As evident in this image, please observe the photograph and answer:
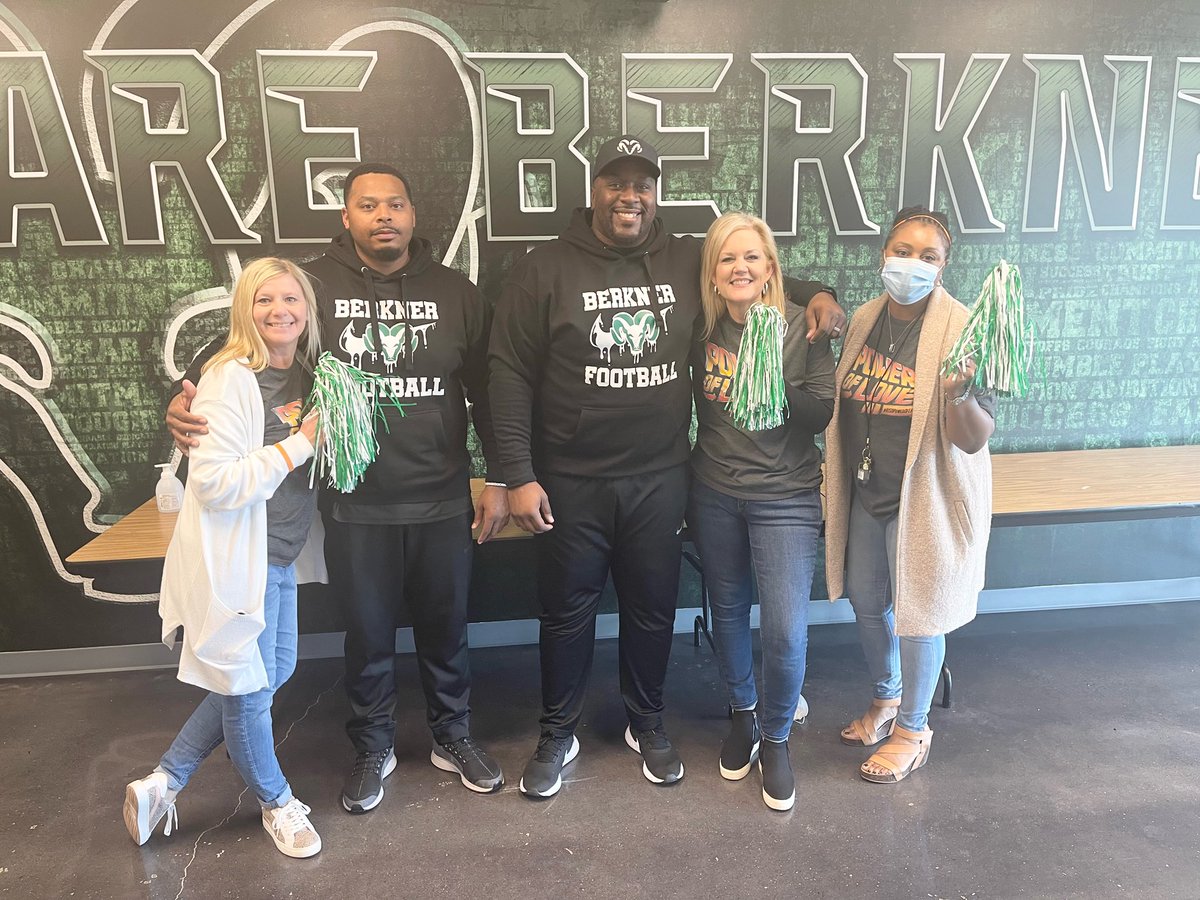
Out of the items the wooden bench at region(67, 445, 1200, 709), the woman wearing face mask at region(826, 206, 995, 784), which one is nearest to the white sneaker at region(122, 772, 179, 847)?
the wooden bench at region(67, 445, 1200, 709)

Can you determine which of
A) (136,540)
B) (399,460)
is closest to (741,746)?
(399,460)

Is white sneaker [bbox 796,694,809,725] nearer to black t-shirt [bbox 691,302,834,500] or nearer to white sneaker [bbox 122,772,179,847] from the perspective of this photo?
black t-shirt [bbox 691,302,834,500]

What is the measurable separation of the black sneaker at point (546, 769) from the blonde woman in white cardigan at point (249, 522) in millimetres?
617

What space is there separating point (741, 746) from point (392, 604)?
45.4 inches

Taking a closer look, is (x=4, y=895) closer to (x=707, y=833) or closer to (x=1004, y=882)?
(x=707, y=833)

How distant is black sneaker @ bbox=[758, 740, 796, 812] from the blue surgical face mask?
1353 millimetres

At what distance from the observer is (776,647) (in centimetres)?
227

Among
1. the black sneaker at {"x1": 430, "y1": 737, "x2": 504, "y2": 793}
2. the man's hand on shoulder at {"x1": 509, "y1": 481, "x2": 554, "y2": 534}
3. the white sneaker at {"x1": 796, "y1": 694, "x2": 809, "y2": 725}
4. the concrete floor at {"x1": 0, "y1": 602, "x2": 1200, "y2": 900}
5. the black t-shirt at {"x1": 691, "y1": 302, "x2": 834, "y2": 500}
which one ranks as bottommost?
the concrete floor at {"x1": 0, "y1": 602, "x2": 1200, "y2": 900}

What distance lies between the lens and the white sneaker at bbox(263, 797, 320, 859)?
2160 millimetres

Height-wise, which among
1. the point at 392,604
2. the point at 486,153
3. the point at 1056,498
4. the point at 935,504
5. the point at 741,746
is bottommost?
the point at 741,746

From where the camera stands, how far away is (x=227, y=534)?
1.93 metres

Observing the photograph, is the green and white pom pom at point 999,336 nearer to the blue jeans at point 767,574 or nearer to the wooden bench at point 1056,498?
the blue jeans at point 767,574

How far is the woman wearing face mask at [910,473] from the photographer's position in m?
2.15

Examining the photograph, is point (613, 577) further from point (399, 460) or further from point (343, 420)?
point (343, 420)
